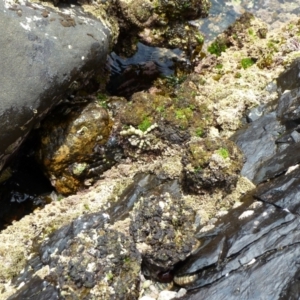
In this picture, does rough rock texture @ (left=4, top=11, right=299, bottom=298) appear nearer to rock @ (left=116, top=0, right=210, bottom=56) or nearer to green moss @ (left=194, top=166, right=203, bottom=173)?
green moss @ (left=194, top=166, right=203, bottom=173)

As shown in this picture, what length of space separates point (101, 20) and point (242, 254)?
Result: 4432 millimetres

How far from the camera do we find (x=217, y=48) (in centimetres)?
888

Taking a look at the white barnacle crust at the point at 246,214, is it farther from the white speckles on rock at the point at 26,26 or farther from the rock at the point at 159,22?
the rock at the point at 159,22

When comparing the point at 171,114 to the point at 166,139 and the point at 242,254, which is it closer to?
the point at 166,139

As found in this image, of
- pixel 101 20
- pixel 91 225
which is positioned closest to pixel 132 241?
pixel 91 225

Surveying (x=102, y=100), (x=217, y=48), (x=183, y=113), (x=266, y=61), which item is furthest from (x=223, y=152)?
(x=217, y=48)

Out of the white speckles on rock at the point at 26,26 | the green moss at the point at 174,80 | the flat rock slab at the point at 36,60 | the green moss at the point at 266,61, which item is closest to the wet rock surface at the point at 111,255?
the flat rock slab at the point at 36,60

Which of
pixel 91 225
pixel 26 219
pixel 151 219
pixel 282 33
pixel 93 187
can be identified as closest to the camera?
pixel 151 219

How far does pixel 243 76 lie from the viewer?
25.4 feet

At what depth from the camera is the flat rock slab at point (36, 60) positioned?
5070 millimetres

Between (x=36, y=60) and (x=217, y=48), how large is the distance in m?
5.03

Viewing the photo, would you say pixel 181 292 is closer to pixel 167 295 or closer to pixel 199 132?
pixel 167 295

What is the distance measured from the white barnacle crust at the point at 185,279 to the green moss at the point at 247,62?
5.37m

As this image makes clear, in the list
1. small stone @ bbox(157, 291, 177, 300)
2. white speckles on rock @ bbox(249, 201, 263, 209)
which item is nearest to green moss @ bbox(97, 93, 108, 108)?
white speckles on rock @ bbox(249, 201, 263, 209)
